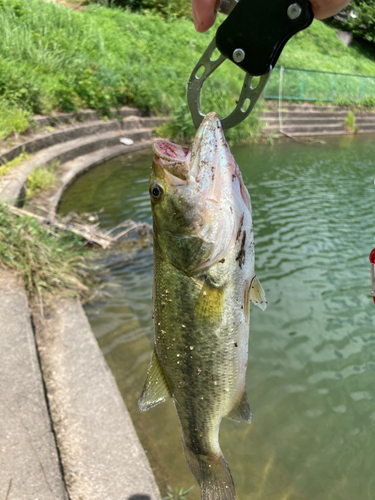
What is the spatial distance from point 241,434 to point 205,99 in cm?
Answer: 1428

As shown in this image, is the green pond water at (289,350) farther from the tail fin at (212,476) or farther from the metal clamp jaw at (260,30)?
the metal clamp jaw at (260,30)

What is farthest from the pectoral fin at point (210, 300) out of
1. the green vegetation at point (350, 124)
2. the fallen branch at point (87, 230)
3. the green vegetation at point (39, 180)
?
the green vegetation at point (350, 124)

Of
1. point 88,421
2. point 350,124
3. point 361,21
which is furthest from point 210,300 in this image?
point 361,21

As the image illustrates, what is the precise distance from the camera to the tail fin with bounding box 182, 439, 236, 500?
1.84m

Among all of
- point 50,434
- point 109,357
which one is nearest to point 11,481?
point 50,434

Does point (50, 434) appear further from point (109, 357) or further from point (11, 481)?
point (109, 357)

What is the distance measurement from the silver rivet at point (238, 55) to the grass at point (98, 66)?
887cm

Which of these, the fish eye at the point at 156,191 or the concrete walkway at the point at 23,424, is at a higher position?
the fish eye at the point at 156,191

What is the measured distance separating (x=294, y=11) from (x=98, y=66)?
1454 cm

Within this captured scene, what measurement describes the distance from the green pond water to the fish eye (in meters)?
2.70

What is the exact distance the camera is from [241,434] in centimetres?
384

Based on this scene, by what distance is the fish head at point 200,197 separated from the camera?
1.61m

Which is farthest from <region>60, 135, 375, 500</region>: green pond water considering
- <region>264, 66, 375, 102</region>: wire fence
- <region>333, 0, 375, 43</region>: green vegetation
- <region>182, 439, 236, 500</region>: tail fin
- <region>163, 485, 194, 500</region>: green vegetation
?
<region>333, 0, 375, 43</region>: green vegetation

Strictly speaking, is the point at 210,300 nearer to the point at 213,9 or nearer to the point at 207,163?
the point at 207,163
